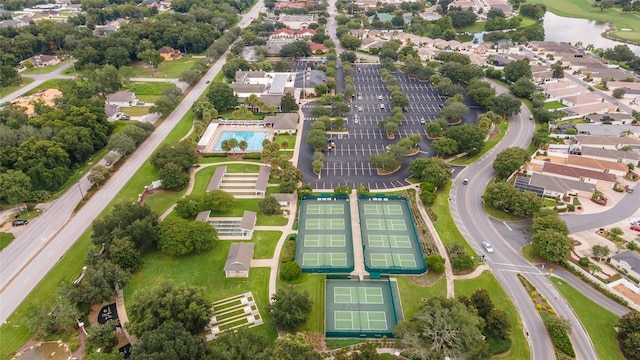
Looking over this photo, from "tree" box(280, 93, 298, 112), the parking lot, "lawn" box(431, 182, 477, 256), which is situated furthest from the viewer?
"tree" box(280, 93, 298, 112)

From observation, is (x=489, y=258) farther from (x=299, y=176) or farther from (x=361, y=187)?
(x=299, y=176)

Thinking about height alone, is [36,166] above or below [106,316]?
above

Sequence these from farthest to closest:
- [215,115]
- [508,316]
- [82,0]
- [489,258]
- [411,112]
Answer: [82,0] < [411,112] < [215,115] < [489,258] < [508,316]

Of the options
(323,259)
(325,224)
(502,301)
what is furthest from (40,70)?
(502,301)

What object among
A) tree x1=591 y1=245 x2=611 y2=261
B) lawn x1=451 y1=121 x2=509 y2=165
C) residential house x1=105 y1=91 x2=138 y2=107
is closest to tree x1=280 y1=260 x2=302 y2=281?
tree x1=591 y1=245 x2=611 y2=261

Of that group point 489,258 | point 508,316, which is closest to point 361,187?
point 489,258

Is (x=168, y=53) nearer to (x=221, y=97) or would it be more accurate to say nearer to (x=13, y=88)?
(x=13, y=88)

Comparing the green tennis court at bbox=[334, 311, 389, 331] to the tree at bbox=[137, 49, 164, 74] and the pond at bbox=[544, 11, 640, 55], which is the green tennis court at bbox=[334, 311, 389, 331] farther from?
the pond at bbox=[544, 11, 640, 55]
